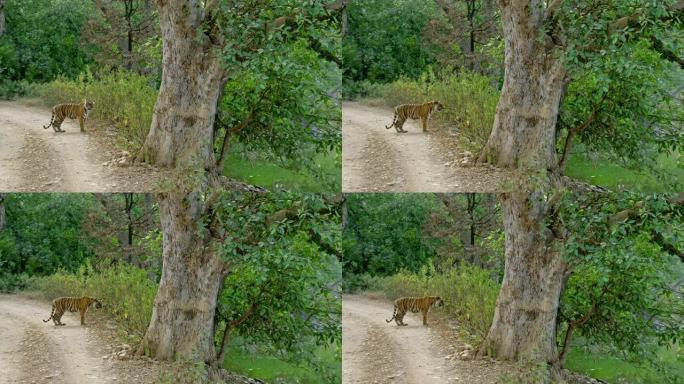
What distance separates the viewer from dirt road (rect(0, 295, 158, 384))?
1542cm

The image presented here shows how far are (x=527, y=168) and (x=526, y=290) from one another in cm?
145

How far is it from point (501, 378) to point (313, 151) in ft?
11.6

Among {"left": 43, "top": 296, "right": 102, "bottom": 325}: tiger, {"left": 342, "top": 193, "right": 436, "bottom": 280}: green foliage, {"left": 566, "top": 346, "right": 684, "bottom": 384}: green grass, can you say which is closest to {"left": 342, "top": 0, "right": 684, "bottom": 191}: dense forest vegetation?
{"left": 342, "top": 193, "right": 436, "bottom": 280}: green foliage

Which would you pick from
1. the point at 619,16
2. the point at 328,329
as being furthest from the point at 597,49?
the point at 328,329

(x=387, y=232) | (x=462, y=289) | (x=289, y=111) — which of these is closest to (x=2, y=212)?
(x=289, y=111)

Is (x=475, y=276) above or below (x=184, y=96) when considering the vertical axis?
below

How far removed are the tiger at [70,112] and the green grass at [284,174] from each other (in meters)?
1.94

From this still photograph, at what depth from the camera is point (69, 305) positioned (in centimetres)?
1603

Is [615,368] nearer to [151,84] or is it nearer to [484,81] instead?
[484,81]

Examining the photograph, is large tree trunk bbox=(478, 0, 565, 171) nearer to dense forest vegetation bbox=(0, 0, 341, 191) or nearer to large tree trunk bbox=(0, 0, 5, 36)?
dense forest vegetation bbox=(0, 0, 341, 191)

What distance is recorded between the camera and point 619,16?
14.9 m

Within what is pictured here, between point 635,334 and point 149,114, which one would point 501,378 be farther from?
point 149,114

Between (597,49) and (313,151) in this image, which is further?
(313,151)

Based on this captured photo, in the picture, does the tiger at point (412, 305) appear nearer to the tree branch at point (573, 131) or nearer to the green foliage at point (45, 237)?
the tree branch at point (573, 131)
